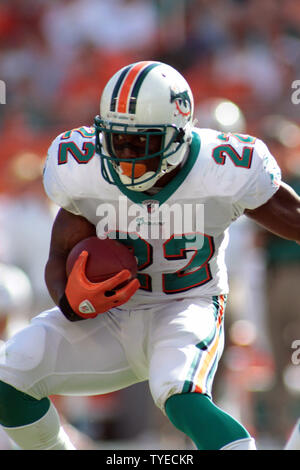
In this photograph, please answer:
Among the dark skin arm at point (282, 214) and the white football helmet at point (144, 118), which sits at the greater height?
the white football helmet at point (144, 118)

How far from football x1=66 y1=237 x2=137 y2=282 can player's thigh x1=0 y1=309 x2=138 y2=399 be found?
262 millimetres

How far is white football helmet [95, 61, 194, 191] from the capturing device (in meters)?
2.93

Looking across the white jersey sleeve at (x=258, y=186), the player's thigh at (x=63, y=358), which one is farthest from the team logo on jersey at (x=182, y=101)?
the player's thigh at (x=63, y=358)

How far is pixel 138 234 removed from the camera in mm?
3072

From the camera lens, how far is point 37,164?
6.96 meters

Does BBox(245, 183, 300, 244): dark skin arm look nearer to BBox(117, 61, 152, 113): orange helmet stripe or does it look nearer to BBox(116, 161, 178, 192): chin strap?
BBox(116, 161, 178, 192): chin strap

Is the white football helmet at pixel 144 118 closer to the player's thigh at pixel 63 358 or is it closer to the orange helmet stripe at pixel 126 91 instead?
the orange helmet stripe at pixel 126 91

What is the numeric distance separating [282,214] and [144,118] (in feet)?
1.91

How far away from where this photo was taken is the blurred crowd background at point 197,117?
590 cm

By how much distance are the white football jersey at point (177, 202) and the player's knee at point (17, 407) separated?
49 cm

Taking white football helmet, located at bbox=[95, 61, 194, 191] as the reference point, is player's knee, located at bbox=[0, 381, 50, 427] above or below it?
below

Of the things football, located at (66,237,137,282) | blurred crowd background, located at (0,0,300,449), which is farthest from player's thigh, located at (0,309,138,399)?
blurred crowd background, located at (0,0,300,449)
